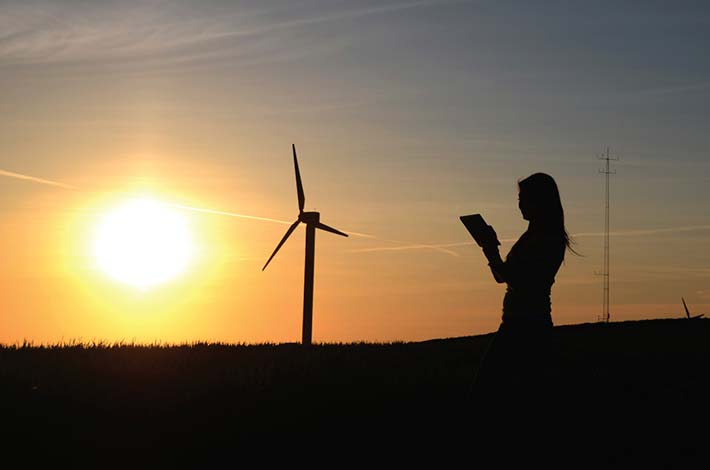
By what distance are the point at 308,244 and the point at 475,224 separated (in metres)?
25.5

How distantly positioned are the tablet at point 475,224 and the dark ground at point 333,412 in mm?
1852

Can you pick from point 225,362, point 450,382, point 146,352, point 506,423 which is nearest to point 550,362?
point 506,423

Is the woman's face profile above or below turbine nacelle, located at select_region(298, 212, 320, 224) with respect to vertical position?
below

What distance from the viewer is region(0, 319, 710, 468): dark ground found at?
12.8 meters

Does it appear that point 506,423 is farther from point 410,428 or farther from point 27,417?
point 27,417

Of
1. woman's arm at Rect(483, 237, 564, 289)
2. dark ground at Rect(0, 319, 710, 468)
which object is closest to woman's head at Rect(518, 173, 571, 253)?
woman's arm at Rect(483, 237, 564, 289)

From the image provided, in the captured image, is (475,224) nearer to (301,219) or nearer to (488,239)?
(488,239)

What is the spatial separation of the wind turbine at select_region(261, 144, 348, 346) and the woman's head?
23.1 meters

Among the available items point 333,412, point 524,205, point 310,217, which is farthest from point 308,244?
point 524,205

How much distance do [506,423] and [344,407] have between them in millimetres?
2964

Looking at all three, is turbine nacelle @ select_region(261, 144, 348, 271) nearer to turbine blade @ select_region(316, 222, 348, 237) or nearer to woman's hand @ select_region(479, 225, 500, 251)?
turbine blade @ select_region(316, 222, 348, 237)

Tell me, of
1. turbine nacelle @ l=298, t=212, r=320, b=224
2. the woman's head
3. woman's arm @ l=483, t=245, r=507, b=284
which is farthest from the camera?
turbine nacelle @ l=298, t=212, r=320, b=224

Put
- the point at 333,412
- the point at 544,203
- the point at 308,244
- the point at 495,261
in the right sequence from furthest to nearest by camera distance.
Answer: the point at 308,244
the point at 333,412
the point at 544,203
the point at 495,261

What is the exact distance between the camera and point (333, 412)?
14.6 meters
